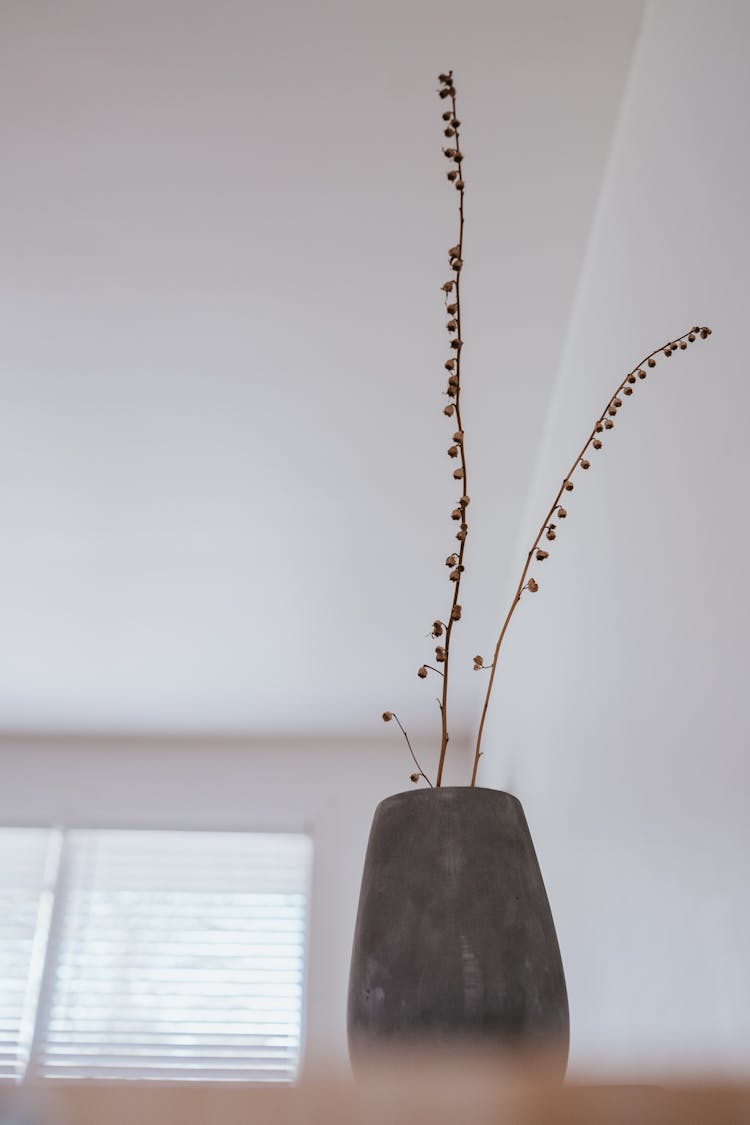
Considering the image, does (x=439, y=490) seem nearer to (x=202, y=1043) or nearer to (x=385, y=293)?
(x=385, y=293)

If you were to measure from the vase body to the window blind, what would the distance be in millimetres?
2980

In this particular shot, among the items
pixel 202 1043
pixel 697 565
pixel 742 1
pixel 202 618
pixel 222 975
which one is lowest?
pixel 202 1043

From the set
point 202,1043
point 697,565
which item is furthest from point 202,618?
point 697,565

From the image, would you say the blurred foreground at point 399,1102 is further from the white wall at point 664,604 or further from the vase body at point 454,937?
the white wall at point 664,604

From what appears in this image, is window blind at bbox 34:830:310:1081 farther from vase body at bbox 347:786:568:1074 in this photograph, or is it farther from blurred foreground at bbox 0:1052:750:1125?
blurred foreground at bbox 0:1052:750:1125

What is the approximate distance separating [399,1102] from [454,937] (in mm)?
503

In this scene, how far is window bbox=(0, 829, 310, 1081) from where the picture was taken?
361 cm

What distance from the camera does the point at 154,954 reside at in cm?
375

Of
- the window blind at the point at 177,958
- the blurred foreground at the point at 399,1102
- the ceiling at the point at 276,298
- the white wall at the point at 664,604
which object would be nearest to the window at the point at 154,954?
the window blind at the point at 177,958

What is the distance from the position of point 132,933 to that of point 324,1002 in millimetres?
805

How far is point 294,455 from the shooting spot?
98.0 inches

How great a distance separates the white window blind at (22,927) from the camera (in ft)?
11.9

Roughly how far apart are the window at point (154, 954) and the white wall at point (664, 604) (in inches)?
86.9

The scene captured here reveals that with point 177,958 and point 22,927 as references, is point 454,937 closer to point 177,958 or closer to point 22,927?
point 177,958
